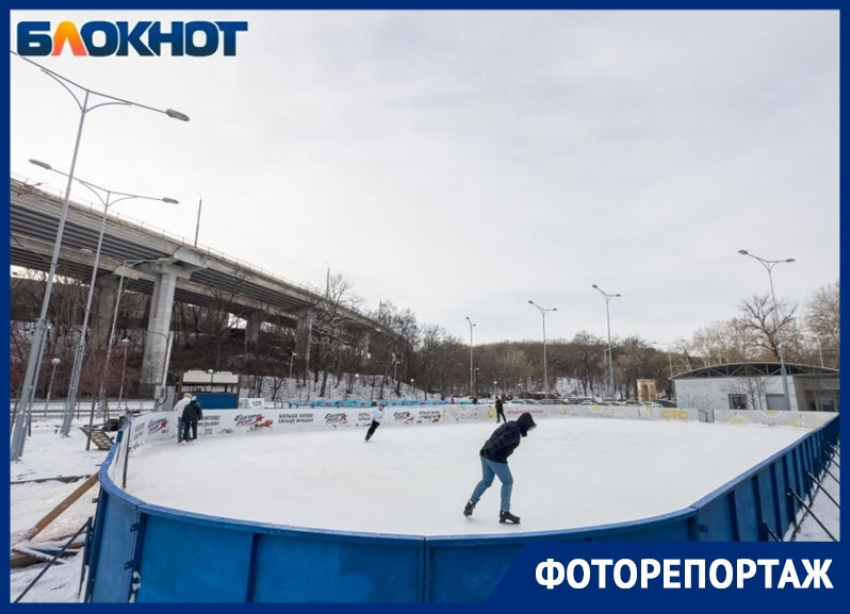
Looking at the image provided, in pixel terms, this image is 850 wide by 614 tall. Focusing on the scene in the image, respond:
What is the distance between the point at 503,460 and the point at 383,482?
378 centimetres

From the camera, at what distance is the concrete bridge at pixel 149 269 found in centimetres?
3697

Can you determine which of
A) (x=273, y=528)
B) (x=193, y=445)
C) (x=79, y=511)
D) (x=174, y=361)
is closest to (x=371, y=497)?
(x=273, y=528)

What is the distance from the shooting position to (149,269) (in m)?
47.0

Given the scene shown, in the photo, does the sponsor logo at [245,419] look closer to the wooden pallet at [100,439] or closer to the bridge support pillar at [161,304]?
the wooden pallet at [100,439]

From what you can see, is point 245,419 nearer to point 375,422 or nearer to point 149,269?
point 375,422

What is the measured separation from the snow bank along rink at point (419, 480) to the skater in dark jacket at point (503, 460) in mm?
212

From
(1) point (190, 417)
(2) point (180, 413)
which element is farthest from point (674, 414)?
(2) point (180, 413)

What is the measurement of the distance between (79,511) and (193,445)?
723 centimetres

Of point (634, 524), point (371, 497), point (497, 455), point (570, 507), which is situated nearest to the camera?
point (634, 524)

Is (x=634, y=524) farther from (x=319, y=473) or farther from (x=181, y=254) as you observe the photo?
(x=181, y=254)

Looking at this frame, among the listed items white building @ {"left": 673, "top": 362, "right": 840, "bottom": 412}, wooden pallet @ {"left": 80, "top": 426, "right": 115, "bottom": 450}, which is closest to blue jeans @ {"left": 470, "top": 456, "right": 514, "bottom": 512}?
wooden pallet @ {"left": 80, "top": 426, "right": 115, "bottom": 450}

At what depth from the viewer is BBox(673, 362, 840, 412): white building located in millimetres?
37500

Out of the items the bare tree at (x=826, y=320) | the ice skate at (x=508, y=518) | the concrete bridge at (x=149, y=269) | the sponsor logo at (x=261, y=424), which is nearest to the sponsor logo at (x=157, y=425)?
the sponsor logo at (x=261, y=424)

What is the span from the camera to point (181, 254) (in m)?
45.3
